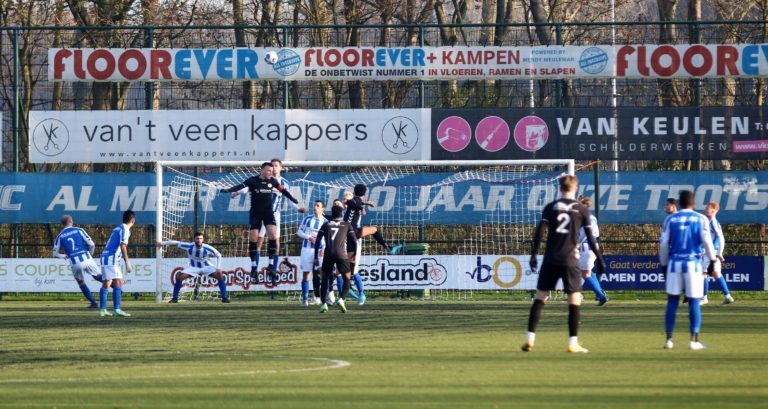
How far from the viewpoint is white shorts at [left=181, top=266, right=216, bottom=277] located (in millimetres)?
26444

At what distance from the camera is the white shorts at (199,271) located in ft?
86.8

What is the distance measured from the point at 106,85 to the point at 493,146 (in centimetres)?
1058

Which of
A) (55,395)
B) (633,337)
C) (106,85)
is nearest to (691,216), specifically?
(633,337)

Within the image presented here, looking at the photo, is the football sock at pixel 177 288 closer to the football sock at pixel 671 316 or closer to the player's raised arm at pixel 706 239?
the football sock at pixel 671 316

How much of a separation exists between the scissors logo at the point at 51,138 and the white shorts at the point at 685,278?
18.7m

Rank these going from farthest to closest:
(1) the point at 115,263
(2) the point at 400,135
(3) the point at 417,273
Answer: (2) the point at 400,135 < (3) the point at 417,273 < (1) the point at 115,263

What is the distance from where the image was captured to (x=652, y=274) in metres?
28.5

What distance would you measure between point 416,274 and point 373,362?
1526 centimetres

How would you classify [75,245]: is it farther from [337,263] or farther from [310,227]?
[337,263]

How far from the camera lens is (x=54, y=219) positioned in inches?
1154

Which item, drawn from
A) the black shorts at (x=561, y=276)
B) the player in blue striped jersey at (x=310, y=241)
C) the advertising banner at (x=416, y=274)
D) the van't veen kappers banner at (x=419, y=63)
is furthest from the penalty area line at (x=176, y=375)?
the van't veen kappers banner at (x=419, y=63)

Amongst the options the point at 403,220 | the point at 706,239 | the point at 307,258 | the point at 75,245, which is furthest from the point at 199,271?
the point at 706,239

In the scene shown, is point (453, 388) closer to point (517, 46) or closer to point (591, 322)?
point (591, 322)

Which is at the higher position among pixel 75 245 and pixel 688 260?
pixel 75 245
